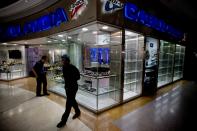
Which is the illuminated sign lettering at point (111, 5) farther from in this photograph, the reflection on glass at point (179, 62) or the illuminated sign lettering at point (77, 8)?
the reflection on glass at point (179, 62)

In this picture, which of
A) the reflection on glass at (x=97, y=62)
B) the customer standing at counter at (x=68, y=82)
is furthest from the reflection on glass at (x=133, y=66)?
the customer standing at counter at (x=68, y=82)

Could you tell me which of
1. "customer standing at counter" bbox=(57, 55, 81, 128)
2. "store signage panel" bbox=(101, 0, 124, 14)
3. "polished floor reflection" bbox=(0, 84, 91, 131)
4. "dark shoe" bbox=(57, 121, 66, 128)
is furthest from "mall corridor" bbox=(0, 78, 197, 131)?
"store signage panel" bbox=(101, 0, 124, 14)

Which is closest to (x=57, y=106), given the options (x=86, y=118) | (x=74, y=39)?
(x=86, y=118)

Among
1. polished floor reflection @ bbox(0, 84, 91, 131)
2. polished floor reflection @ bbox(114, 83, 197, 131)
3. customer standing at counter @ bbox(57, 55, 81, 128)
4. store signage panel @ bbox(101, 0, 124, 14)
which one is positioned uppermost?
store signage panel @ bbox(101, 0, 124, 14)

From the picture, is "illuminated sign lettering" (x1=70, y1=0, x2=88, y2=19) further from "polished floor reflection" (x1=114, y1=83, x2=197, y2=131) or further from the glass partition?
the glass partition

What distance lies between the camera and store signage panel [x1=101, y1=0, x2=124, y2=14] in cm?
310

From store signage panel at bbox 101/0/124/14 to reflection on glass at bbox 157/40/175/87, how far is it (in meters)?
3.87

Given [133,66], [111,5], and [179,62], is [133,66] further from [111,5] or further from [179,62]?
[179,62]

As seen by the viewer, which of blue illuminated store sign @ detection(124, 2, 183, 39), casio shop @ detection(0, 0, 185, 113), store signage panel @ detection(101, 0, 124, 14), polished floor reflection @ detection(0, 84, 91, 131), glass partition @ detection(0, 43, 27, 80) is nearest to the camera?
polished floor reflection @ detection(0, 84, 91, 131)

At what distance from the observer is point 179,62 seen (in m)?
8.16

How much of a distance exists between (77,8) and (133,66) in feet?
10.3

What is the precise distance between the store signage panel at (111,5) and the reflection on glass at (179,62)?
6.13 meters

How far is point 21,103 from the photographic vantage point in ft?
13.4

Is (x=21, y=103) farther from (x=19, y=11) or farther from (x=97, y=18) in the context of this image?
(x=19, y=11)
